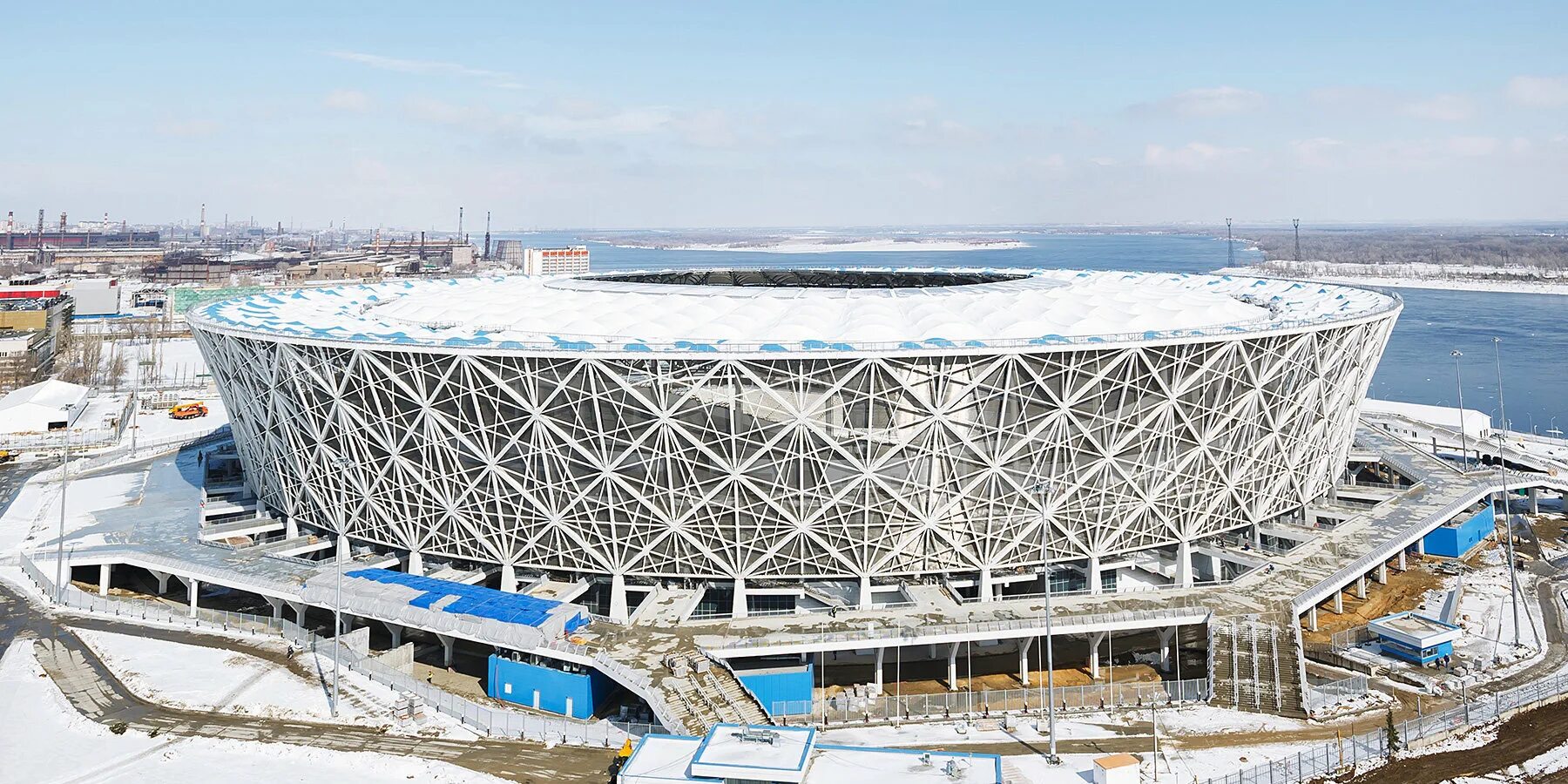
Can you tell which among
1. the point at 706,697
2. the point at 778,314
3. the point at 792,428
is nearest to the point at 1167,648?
the point at 792,428

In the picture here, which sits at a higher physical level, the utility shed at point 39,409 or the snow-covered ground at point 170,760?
the utility shed at point 39,409

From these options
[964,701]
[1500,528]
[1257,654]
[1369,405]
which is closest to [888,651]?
[964,701]

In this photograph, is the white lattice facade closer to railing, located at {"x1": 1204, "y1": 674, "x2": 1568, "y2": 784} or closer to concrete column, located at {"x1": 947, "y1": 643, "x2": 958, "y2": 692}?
concrete column, located at {"x1": 947, "y1": 643, "x2": 958, "y2": 692}

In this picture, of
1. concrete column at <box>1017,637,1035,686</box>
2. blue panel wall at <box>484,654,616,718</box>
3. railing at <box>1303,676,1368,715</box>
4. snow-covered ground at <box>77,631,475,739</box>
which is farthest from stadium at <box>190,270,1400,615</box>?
railing at <box>1303,676,1368,715</box>

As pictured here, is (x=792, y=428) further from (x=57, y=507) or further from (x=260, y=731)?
(x=57, y=507)

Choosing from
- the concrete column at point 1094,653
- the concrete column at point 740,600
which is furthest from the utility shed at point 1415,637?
the concrete column at point 740,600

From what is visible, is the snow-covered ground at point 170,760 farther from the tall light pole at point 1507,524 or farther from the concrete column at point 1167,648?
the tall light pole at point 1507,524

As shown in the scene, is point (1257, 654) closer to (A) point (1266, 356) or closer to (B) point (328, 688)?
(A) point (1266, 356)
